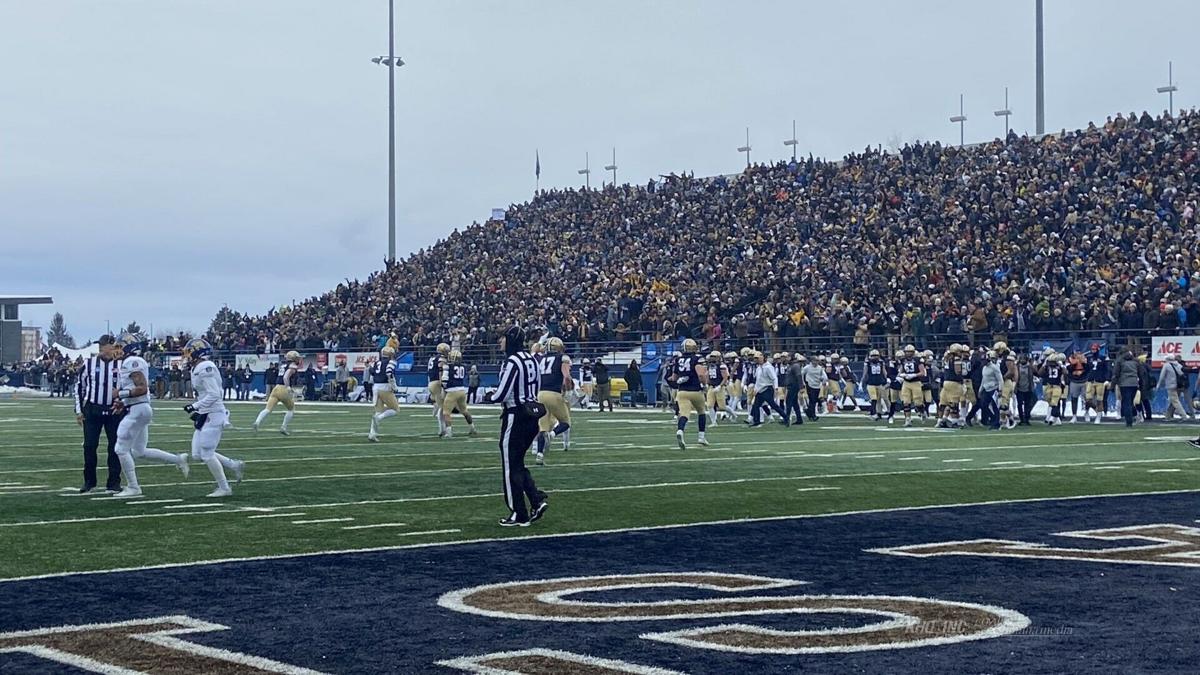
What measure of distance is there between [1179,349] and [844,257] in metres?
10.9

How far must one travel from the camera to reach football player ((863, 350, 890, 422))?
108ft

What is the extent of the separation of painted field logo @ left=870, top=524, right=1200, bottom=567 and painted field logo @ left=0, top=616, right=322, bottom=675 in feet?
15.8

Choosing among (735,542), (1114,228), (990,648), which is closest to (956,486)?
(735,542)

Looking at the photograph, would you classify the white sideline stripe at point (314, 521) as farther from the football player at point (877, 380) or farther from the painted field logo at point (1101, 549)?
the football player at point (877, 380)

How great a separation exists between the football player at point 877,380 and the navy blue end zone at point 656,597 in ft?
68.4

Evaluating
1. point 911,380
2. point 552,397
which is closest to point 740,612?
point 552,397

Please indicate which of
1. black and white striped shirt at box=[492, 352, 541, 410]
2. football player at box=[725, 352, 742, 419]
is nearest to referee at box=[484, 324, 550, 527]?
black and white striped shirt at box=[492, 352, 541, 410]

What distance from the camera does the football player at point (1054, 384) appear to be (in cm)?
3061

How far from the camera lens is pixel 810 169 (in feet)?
154

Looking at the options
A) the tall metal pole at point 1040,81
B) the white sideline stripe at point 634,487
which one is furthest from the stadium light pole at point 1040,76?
the white sideline stripe at point 634,487

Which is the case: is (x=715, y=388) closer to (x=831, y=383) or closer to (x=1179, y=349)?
(x=831, y=383)

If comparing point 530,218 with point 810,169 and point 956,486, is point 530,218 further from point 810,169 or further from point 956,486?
point 956,486

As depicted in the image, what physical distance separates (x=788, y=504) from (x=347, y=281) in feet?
145

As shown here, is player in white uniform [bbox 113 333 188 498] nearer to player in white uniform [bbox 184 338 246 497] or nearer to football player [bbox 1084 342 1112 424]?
player in white uniform [bbox 184 338 246 497]
